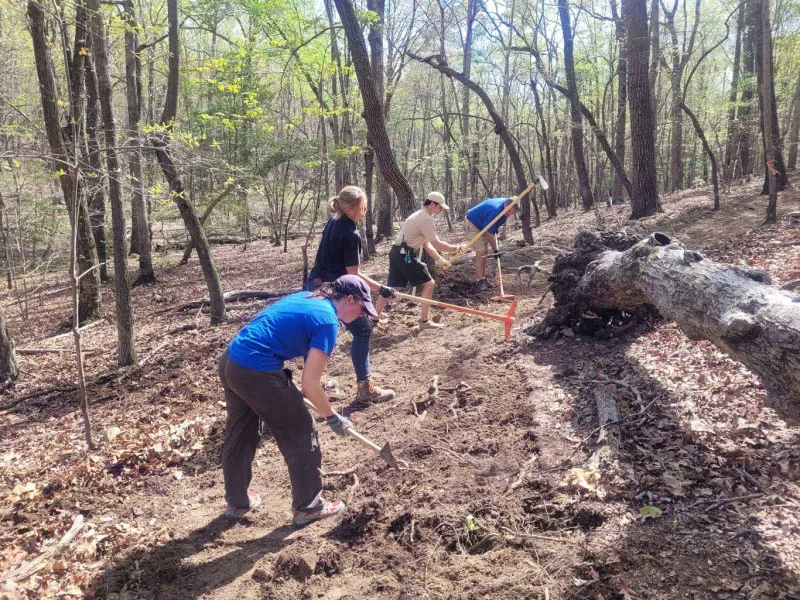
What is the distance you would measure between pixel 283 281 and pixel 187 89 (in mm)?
7835

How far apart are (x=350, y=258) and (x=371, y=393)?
1416mm

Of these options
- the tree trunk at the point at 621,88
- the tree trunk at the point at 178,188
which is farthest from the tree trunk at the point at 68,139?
the tree trunk at the point at 621,88

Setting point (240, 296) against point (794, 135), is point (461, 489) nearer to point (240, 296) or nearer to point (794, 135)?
point (240, 296)

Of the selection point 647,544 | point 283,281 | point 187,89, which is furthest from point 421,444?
point 187,89

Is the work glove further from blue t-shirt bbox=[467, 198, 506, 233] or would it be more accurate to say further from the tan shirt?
blue t-shirt bbox=[467, 198, 506, 233]

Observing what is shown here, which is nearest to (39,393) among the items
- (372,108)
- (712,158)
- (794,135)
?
(372,108)

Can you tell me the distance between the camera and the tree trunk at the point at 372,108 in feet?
28.5

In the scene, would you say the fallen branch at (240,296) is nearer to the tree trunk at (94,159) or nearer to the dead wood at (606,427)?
the tree trunk at (94,159)

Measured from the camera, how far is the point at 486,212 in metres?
8.34

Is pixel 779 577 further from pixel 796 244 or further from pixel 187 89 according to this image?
pixel 187 89

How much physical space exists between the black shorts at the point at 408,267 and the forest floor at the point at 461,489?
97 centimetres

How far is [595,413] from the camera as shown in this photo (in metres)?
3.99

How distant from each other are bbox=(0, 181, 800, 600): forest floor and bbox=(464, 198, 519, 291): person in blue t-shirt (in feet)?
8.31

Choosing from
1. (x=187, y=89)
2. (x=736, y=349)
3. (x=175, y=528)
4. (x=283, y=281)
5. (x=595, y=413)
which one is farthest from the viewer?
(x=187, y=89)
